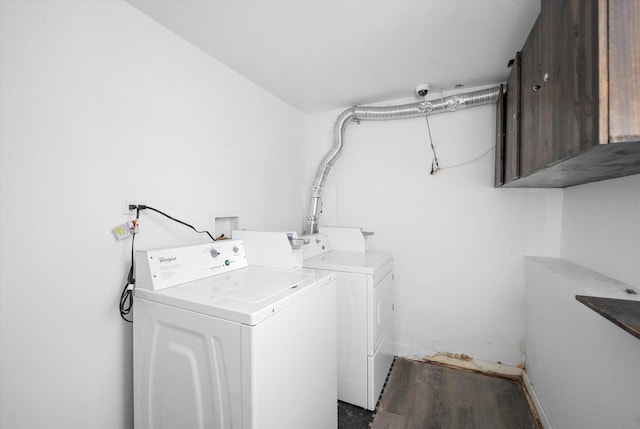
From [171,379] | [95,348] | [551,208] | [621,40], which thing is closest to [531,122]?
[621,40]

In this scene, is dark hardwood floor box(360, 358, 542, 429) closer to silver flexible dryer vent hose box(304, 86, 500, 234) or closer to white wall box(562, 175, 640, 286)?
white wall box(562, 175, 640, 286)

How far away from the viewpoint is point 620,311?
0.84 m

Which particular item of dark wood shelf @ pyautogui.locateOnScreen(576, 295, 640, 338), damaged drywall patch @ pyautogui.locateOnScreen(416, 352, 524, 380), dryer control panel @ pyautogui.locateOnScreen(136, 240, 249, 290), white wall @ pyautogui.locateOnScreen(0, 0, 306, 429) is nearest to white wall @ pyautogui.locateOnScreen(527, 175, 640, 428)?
dark wood shelf @ pyautogui.locateOnScreen(576, 295, 640, 338)

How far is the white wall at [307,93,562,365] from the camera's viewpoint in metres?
2.08

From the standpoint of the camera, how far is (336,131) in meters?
2.51

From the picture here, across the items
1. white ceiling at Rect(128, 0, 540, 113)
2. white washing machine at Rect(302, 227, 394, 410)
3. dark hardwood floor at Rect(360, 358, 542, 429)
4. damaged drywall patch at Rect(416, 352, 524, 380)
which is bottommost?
dark hardwood floor at Rect(360, 358, 542, 429)

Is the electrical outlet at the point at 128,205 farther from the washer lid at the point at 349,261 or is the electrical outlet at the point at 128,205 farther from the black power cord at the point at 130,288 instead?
the washer lid at the point at 349,261

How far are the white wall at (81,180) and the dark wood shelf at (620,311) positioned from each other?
1777 mm

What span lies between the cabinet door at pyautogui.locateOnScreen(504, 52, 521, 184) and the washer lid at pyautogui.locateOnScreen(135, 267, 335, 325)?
117 cm

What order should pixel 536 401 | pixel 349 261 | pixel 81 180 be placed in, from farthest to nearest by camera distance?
1. pixel 349 261
2. pixel 536 401
3. pixel 81 180

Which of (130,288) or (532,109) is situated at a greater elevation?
(532,109)

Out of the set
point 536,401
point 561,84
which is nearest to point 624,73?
point 561,84

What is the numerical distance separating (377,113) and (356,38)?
0.86 m

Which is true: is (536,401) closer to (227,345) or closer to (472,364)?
(472,364)
